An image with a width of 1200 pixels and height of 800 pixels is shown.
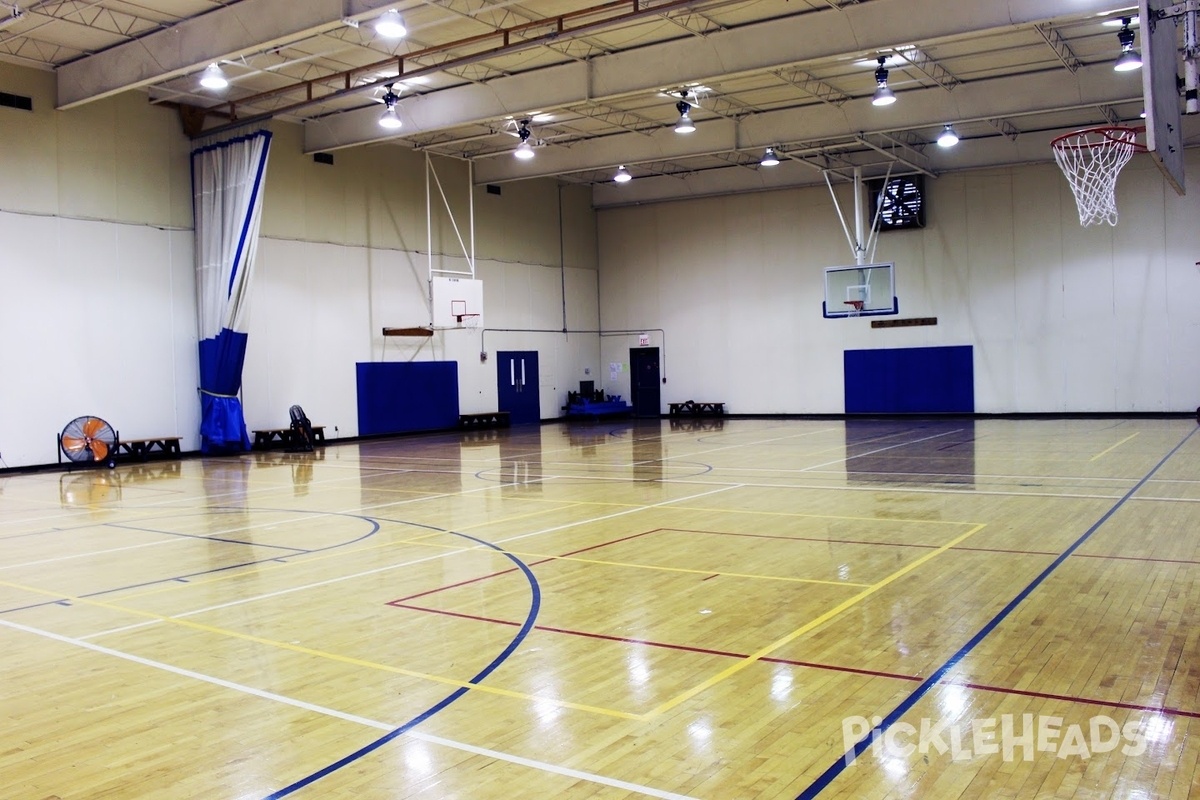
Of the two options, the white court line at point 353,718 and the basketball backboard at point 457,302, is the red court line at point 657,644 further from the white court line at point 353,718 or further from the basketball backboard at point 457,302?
the basketball backboard at point 457,302

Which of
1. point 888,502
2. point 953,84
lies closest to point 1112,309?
point 953,84

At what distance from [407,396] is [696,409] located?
9954 mm

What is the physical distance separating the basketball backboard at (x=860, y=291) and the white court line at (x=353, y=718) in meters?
22.1

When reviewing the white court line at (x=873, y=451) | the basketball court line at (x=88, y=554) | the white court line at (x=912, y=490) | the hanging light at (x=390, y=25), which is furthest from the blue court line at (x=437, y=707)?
the hanging light at (x=390, y=25)

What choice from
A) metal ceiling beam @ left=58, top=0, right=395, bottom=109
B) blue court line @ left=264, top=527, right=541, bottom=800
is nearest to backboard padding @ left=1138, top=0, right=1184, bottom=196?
blue court line @ left=264, top=527, right=541, bottom=800

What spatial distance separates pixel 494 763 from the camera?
4.29m

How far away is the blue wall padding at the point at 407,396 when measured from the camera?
25.9 metres

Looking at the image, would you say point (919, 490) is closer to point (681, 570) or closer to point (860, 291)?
point (681, 570)

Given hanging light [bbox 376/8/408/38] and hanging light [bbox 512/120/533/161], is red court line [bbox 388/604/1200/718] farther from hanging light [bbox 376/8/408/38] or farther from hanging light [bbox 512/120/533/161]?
hanging light [bbox 512/120/533/161]

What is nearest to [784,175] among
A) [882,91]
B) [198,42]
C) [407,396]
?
[882,91]

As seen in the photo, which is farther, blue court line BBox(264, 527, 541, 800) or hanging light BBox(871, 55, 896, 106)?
hanging light BBox(871, 55, 896, 106)

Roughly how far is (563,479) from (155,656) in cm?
955

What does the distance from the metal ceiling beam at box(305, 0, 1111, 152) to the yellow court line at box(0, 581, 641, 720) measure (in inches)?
558

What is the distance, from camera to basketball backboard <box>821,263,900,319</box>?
1005 inches
